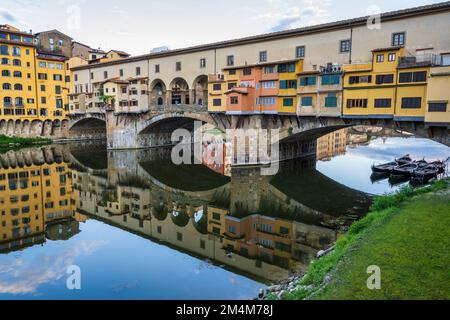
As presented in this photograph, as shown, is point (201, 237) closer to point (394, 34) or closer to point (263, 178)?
point (263, 178)

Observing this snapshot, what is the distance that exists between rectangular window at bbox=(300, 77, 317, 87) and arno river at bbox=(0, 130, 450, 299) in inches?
377

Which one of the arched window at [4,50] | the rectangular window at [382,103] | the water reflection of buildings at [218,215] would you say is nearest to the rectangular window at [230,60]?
the water reflection of buildings at [218,215]

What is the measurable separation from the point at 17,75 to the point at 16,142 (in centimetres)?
1303

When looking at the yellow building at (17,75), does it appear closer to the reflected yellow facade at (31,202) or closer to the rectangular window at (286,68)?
the reflected yellow facade at (31,202)

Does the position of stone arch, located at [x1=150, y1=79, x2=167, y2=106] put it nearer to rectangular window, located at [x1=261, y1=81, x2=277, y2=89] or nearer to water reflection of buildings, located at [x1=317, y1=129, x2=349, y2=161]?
rectangular window, located at [x1=261, y1=81, x2=277, y2=89]

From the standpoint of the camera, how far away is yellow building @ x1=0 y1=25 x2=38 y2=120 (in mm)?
61156

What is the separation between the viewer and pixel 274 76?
1454 inches

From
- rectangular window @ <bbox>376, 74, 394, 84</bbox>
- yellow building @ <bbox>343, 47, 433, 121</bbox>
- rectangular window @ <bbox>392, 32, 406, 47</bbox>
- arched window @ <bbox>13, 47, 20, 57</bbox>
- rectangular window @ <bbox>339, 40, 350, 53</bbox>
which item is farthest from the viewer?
arched window @ <bbox>13, 47, 20, 57</bbox>

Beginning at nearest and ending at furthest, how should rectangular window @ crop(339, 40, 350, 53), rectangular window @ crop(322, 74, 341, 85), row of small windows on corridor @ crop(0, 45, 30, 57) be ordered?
1. rectangular window @ crop(322, 74, 341, 85)
2. rectangular window @ crop(339, 40, 350, 53)
3. row of small windows on corridor @ crop(0, 45, 30, 57)

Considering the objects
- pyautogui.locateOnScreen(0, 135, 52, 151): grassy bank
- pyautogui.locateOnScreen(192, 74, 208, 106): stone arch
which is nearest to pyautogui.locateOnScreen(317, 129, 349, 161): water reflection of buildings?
pyautogui.locateOnScreen(192, 74, 208, 106): stone arch

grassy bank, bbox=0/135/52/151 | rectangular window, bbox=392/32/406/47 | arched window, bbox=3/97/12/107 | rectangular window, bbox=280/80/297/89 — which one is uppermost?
rectangular window, bbox=392/32/406/47

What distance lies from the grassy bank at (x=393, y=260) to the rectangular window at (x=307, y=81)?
62.2 ft
